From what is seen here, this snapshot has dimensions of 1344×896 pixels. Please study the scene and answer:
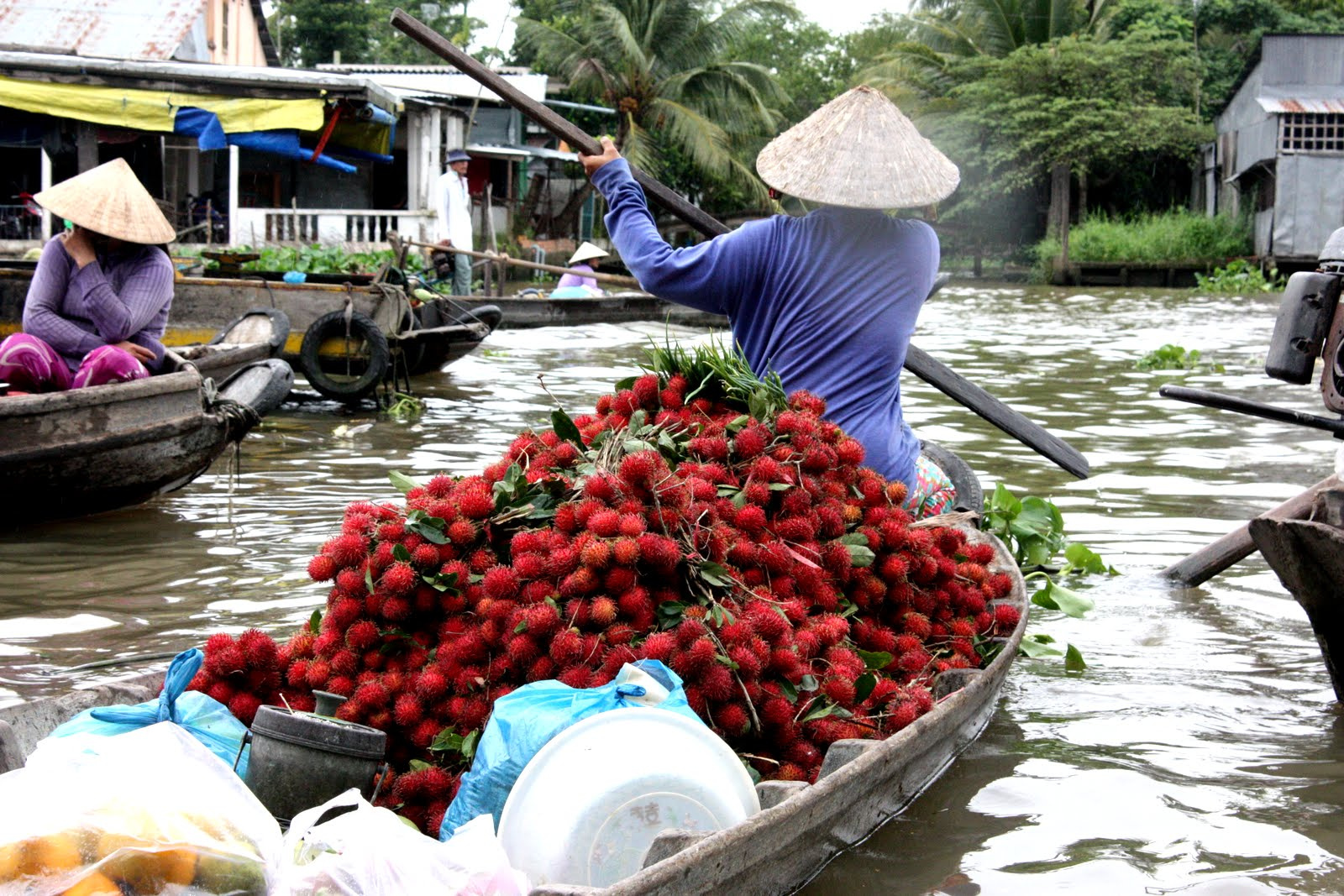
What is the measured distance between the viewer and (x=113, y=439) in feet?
17.7

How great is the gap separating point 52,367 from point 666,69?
21.3m

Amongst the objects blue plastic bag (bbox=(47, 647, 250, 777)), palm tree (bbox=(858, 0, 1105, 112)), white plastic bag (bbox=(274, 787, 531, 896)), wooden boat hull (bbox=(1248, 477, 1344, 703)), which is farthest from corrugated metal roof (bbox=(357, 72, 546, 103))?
white plastic bag (bbox=(274, 787, 531, 896))

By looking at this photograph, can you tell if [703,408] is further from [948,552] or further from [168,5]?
[168,5]

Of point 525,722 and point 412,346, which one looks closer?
point 525,722

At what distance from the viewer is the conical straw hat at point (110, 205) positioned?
5168 mm

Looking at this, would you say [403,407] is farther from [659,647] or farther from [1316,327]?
[659,647]

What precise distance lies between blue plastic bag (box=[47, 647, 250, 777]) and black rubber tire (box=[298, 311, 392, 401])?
6321mm

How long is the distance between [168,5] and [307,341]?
11900 mm

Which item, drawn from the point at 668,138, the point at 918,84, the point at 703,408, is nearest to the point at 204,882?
the point at 703,408

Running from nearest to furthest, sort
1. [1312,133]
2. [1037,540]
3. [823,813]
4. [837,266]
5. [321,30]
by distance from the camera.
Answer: [823,813] → [837,266] → [1037,540] → [1312,133] → [321,30]

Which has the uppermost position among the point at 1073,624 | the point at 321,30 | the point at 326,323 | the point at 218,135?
the point at 321,30

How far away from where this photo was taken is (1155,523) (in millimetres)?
5797

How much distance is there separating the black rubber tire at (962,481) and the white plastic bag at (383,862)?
7.76 ft

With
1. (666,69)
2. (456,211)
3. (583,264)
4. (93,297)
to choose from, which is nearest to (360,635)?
(93,297)
